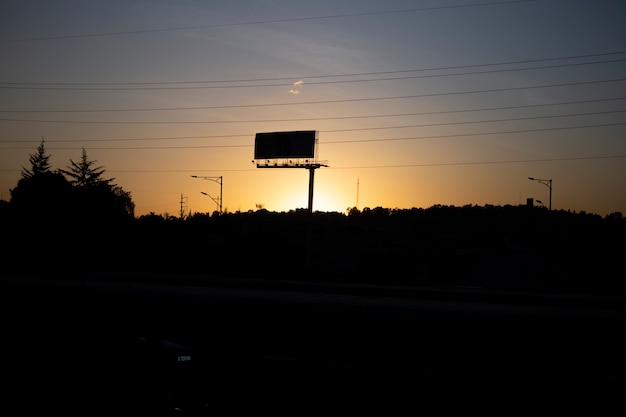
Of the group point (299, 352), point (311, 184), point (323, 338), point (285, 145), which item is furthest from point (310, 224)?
point (299, 352)

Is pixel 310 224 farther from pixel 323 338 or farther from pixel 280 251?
pixel 323 338

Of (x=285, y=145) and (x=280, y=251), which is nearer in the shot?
(x=285, y=145)

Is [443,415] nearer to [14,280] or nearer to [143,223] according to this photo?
[14,280]

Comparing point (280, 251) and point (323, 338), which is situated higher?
point (280, 251)

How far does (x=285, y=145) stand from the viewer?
76500mm

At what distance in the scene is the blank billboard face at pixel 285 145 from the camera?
7494 centimetres

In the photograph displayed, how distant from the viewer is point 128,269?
73000 millimetres

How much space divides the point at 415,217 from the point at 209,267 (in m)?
88.2

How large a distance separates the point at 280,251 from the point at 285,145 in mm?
14667

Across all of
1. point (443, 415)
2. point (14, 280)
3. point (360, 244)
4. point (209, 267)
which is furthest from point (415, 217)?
point (443, 415)

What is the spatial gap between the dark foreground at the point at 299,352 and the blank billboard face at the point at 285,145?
121ft

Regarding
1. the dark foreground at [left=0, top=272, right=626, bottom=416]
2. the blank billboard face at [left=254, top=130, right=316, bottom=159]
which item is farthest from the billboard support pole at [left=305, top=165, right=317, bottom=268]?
the dark foreground at [left=0, top=272, right=626, bottom=416]

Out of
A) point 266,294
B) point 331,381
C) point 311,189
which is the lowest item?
point 331,381

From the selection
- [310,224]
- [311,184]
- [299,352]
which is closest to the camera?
[299,352]
